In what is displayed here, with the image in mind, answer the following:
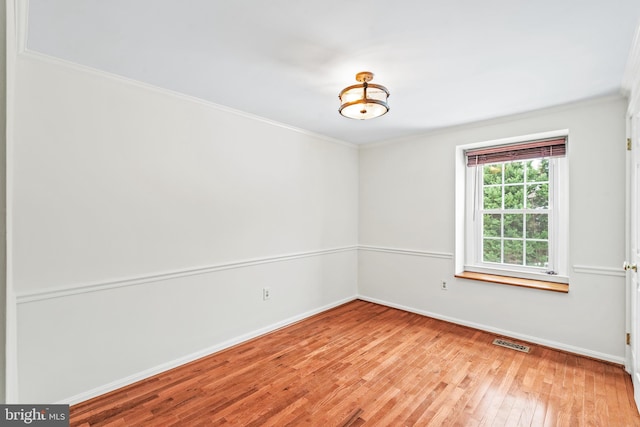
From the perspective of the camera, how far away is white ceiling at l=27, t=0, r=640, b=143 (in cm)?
165

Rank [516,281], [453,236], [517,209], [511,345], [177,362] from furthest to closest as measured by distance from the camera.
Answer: [453,236] → [517,209] → [516,281] → [511,345] → [177,362]

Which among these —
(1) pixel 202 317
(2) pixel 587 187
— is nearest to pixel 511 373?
(2) pixel 587 187

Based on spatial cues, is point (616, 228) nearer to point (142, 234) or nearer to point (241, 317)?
point (241, 317)

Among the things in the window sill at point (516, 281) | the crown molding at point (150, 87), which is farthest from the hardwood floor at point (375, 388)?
the crown molding at point (150, 87)

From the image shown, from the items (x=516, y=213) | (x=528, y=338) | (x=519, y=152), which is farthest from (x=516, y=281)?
(x=519, y=152)

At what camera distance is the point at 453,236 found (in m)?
3.83

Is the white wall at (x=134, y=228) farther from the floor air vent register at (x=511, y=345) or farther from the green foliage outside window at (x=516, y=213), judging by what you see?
the green foliage outside window at (x=516, y=213)

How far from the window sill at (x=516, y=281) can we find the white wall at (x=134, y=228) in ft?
7.02

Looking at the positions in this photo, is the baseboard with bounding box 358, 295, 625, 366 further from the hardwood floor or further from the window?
the window

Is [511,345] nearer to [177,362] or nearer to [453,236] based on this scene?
[453,236]

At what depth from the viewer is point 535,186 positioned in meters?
3.51

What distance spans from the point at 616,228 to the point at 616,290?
0.56m

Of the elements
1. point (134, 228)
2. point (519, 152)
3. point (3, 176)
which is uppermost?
point (519, 152)

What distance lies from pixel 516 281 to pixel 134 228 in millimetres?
3812
